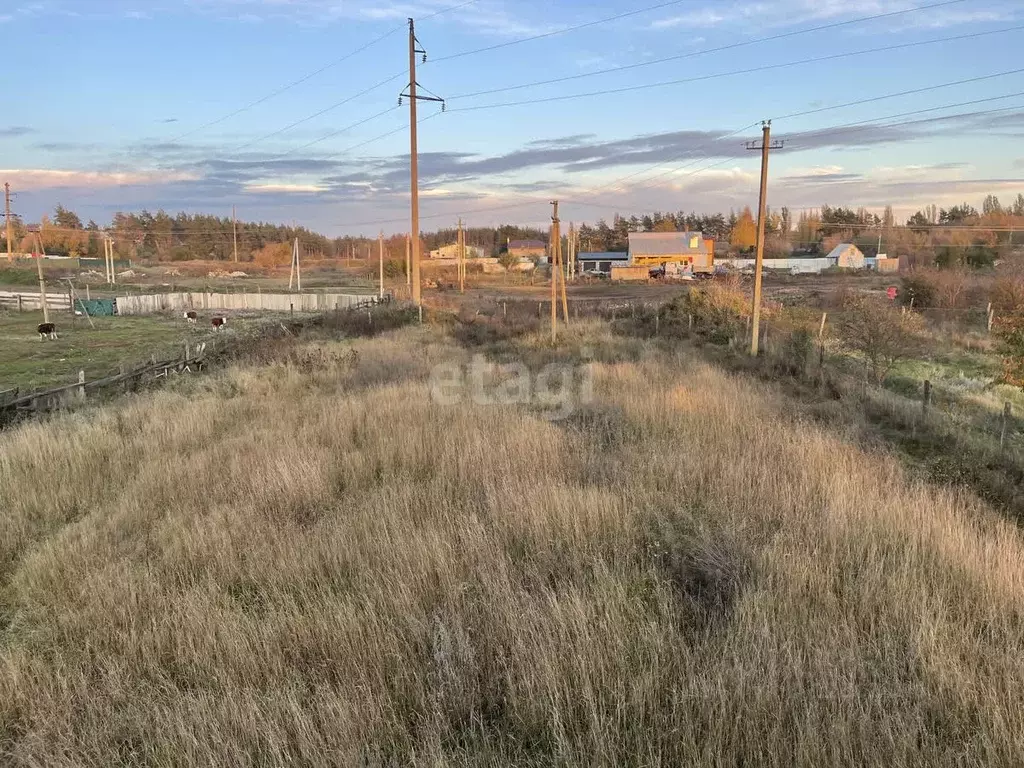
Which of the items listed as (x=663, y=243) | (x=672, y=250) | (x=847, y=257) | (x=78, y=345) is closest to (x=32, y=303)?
(x=78, y=345)

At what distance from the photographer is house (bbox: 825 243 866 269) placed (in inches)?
3873

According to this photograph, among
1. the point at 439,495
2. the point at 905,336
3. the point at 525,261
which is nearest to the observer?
the point at 439,495

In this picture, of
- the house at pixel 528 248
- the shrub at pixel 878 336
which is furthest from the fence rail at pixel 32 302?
the house at pixel 528 248

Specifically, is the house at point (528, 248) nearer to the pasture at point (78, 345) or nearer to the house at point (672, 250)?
the house at point (672, 250)

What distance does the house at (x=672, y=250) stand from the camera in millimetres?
88188

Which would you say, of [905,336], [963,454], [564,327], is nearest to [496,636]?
[963,454]

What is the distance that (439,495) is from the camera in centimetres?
611

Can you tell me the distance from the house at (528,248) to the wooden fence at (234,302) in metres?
77.7

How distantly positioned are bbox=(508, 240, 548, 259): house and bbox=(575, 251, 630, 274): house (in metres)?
17.7

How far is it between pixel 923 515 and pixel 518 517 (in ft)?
11.2

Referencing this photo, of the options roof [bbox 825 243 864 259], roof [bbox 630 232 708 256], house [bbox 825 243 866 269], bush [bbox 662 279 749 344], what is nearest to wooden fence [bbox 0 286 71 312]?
bush [bbox 662 279 749 344]

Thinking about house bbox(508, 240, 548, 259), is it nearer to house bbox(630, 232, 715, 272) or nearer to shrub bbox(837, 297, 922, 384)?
house bbox(630, 232, 715, 272)

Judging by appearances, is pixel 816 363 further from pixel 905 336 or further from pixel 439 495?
pixel 439 495

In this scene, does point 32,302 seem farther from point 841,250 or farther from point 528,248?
point 841,250
